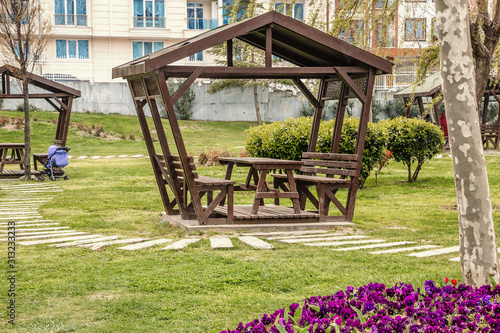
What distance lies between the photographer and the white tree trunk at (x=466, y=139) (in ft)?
15.3

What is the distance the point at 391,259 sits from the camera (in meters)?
6.91

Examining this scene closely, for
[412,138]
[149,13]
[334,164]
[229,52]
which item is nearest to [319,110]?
[334,164]

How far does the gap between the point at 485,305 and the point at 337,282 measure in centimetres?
181

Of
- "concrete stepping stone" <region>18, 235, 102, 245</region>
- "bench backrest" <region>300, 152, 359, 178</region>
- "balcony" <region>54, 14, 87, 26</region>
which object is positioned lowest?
"concrete stepping stone" <region>18, 235, 102, 245</region>

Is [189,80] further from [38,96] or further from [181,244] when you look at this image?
[38,96]

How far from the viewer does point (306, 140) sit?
1472 centimetres

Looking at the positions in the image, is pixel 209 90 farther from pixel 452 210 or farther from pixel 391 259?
pixel 391 259

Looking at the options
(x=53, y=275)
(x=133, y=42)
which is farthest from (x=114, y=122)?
(x=53, y=275)

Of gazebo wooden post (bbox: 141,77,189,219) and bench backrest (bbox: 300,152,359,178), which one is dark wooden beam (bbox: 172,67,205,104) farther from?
bench backrest (bbox: 300,152,359,178)

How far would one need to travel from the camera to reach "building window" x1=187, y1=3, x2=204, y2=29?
46775mm

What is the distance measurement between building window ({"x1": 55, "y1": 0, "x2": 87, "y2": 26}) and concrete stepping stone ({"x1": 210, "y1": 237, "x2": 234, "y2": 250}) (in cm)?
3838

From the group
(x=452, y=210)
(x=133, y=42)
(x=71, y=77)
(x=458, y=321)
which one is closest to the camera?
(x=458, y=321)

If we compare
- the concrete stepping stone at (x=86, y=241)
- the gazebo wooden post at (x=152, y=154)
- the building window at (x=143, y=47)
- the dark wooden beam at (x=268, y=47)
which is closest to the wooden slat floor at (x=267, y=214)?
the gazebo wooden post at (x=152, y=154)

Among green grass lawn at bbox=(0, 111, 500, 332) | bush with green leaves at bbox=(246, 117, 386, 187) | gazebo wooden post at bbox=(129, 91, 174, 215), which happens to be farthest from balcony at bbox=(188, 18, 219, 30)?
gazebo wooden post at bbox=(129, 91, 174, 215)
